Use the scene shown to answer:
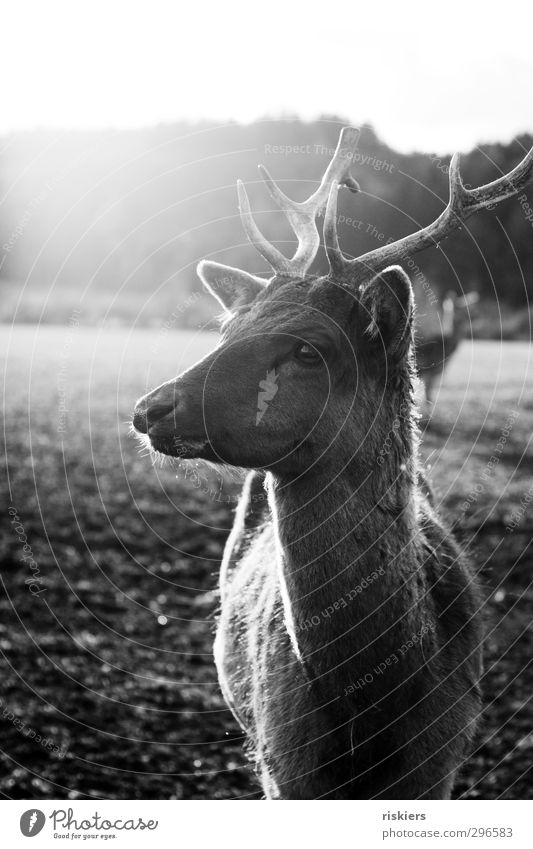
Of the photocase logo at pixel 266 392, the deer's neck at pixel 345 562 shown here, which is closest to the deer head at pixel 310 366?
the photocase logo at pixel 266 392

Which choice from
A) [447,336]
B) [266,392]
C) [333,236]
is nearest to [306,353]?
[266,392]

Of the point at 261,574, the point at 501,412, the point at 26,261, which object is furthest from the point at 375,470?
the point at 501,412

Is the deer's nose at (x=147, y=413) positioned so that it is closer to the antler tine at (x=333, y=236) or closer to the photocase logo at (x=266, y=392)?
the photocase logo at (x=266, y=392)

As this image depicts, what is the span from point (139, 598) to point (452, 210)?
5.64 meters

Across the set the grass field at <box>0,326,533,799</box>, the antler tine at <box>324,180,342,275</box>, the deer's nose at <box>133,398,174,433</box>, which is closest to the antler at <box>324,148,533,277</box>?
the antler tine at <box>324,180,342,275</box>

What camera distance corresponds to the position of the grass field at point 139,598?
5.24 meters

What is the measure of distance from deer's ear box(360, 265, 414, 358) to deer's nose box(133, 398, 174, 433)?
798 mm

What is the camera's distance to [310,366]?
2871mm

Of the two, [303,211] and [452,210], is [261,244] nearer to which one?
[303,211]

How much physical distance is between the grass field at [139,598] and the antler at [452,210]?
39.6 inches

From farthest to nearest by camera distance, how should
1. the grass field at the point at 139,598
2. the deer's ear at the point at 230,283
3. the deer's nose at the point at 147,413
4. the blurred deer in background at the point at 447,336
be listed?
the blurred deer in background at the point at 447,336
the grass field at the point at 139,598
the deer's ear at the point at 230,283
the deer's nose at the point at 147,413

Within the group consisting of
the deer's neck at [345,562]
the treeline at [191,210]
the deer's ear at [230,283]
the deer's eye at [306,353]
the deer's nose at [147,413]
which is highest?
the treeline at [191,210]
